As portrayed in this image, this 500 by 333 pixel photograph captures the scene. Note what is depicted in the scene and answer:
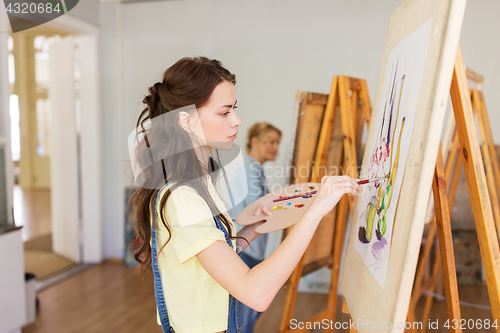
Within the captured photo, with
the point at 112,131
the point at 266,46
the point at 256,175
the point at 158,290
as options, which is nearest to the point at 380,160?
the point at 158,290

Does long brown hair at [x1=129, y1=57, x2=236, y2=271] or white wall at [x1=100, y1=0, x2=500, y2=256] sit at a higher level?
white wall at [x1=100, y1=0, x2=500, y2=256]

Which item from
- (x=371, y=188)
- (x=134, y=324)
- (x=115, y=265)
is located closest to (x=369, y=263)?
(x=371, y=188)

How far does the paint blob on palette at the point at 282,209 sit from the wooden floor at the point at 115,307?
123 cm

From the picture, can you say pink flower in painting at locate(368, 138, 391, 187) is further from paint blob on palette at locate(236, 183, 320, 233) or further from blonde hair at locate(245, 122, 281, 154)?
blonde hair at locate(245, 122, 281, 154)

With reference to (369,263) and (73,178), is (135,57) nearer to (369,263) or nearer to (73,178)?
(73,178)

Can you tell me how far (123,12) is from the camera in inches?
111

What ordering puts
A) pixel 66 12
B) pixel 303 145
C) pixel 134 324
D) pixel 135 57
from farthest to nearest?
1. pixel 135 57
2. pixel 66 12
3. pixel 134 324
4. pixel 303 145

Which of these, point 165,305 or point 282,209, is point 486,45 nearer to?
point 282,209

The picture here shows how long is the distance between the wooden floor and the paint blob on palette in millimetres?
1229

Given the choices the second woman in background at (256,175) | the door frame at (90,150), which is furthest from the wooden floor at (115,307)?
the second woman in background at (256,175)

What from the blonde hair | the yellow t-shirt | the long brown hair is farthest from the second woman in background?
the long brown hair

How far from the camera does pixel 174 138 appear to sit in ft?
2.96

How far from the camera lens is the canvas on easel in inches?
27.6

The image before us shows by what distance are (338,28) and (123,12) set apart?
1706mm
